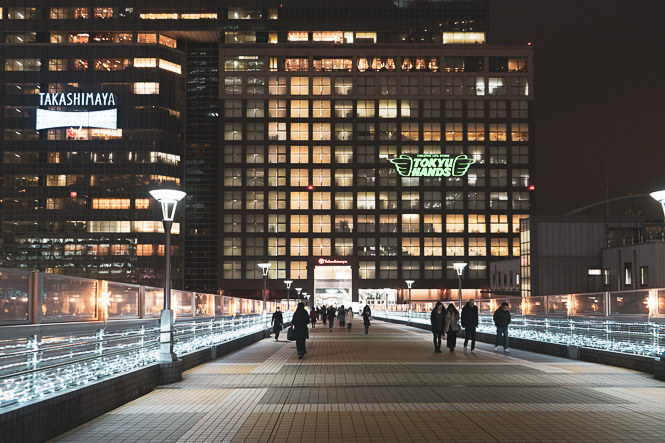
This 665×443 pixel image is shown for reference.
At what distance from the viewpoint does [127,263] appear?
368ft

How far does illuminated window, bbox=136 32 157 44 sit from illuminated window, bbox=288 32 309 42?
72.8ft

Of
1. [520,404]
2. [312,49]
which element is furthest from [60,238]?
[520,404]

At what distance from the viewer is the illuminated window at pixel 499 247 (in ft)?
392

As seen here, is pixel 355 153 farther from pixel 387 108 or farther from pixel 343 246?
pixel 343 246

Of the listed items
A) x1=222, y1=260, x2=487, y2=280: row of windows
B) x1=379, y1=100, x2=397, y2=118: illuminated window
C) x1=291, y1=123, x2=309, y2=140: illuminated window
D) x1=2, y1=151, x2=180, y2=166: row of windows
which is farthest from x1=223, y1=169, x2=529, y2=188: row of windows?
x1=2, y1=151, x2=180, y2=166: row of windows

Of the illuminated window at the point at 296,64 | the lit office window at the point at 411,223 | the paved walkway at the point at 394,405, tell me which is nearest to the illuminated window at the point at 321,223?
the lit office window at the point at 411,223

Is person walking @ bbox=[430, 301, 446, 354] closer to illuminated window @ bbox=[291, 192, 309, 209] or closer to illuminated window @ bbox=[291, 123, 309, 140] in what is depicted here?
illuminated window @ bbox=[291, 192, 309, 209]

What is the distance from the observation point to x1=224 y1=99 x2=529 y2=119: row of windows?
120 m

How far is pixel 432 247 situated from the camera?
394ft

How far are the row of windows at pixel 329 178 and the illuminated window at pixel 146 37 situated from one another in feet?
83.5

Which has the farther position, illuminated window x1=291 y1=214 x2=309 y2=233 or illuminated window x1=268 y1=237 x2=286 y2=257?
illuminated window x1=291 y1=214 x2=309 y2=233

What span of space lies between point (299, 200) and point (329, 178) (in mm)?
5899

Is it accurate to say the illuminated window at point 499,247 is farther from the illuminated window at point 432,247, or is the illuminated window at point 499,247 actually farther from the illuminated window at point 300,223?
the illuminated window at point 300,223

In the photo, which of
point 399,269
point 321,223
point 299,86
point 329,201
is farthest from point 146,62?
point 399,269
